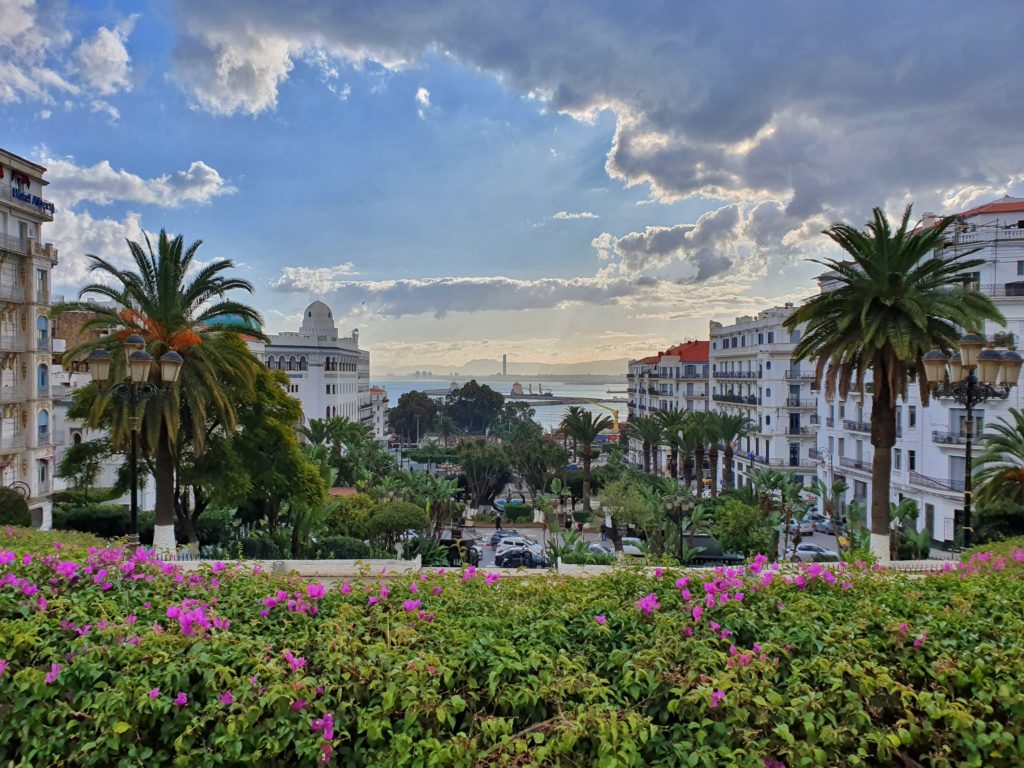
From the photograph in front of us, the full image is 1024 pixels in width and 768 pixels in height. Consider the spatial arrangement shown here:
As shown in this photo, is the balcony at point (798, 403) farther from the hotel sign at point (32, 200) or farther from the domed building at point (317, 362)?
the domed building at point (317, 362)

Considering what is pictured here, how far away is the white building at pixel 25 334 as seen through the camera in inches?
1147

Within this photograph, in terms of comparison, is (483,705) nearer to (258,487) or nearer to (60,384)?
(258,487)

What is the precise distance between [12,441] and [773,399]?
47470 millimetres

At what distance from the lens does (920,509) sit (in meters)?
32.8

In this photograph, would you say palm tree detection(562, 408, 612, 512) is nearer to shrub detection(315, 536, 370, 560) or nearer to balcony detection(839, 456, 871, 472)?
balcony detection(839, 456, 871, 472)

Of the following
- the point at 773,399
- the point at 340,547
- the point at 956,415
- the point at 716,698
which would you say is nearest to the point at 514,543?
the point at 340,547

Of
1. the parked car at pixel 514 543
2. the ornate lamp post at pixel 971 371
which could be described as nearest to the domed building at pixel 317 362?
the parked car at pixel 514 543

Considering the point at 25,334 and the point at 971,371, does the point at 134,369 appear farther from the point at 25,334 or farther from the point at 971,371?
the point at 25,334

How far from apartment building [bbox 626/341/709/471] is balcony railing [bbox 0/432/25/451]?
4810cm

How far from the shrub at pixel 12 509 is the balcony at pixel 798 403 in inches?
1866

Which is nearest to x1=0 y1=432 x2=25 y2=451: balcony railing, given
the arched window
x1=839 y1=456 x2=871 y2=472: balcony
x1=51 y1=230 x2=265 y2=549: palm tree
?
the arched window

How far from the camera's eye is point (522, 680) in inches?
180

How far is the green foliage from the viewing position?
25105 millimetres

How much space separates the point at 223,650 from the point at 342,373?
85340 mm
